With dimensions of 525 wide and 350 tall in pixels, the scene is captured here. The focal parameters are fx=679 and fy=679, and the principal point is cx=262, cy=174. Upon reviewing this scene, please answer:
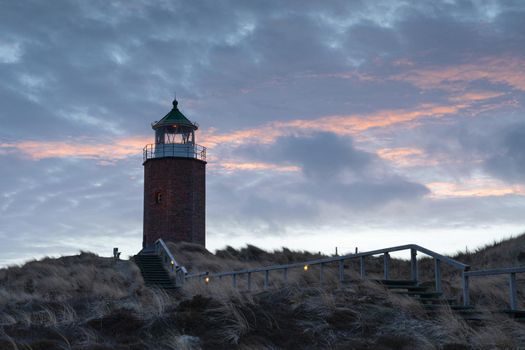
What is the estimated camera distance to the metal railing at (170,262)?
29722mm

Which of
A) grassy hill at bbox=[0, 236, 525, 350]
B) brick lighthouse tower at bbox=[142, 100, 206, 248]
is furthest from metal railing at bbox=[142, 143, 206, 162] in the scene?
grassy hill at bbox=[0, 236, 525, 350]

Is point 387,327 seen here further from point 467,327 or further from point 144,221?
point 144,221

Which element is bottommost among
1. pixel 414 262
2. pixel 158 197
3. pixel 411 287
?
pixel 411 287

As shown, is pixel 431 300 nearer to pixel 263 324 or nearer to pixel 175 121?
pixel 263 324

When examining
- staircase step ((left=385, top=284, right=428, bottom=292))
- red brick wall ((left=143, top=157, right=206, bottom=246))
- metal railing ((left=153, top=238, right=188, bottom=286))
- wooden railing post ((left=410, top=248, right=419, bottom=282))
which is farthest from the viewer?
red brick wall ((left=143, top=157, right=206, bottom=246))

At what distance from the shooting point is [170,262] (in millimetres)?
33688

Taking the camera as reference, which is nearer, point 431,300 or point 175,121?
point 431,300

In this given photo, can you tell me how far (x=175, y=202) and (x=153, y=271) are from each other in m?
9.32

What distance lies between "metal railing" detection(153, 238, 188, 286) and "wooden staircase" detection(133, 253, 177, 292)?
280 millimetres

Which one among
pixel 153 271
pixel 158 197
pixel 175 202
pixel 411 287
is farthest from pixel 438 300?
pixel 158 197

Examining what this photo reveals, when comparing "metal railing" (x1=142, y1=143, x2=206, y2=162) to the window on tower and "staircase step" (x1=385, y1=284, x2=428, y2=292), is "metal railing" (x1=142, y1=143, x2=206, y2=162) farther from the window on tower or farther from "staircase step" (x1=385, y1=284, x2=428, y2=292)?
"staircase step" (x1=385, y1=284, x2=428, y2=292)

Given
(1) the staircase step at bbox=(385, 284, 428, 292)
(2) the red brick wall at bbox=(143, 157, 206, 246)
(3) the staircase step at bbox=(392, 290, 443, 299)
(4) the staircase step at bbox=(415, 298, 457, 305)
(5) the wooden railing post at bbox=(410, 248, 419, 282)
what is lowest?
(4) the staircase step at bbox=(415, 298, 457, 305)

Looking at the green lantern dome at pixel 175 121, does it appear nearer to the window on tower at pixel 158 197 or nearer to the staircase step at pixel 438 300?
the window on tower at pixel 158 197

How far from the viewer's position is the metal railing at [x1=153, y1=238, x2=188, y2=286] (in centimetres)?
2972
